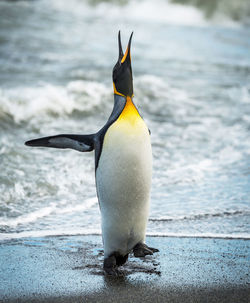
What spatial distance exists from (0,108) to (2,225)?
4707mm

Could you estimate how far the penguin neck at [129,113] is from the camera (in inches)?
123

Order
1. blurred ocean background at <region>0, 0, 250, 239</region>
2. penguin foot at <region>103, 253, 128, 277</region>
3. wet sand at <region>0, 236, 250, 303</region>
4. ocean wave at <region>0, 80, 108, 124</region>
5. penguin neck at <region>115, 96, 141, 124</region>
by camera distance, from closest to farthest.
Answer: wet sand at <region>0, 236, 250, 303</region>
penguin foot at <region>103, 253, 128, 277</region>
penguin neck at <region>115, 96, 141, 124</region>
blurred ocean background at <region>0, 0, 250, 239</region>
ocean wave at <region>0, 80, 108, 124</region>

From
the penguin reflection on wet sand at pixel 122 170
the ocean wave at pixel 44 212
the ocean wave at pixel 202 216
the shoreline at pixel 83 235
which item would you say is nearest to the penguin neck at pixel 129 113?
the penguin reflection on wet sand at pixel 122 170

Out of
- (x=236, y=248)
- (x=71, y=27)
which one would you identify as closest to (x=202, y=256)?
(x=236, y=248)

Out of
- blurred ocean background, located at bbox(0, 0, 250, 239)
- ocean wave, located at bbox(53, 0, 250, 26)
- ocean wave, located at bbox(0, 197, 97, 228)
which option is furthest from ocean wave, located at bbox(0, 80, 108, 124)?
ocean wave, located at bbox(53, 0, 250, 26)

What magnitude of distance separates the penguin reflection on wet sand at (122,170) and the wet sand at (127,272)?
144 mm

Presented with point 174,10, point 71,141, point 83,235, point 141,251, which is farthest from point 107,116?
point 174,10

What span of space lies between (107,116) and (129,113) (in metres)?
5.92

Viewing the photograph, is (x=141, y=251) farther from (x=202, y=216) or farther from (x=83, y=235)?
(x=202, y=216)

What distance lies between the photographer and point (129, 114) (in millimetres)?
3131

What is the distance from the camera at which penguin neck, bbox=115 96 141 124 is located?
311 centimetres

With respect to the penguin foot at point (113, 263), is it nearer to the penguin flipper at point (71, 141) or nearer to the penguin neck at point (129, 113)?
the penguin flipper at point (71, 141)

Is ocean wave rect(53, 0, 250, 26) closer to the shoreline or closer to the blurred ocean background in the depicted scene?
the blurred ocean background

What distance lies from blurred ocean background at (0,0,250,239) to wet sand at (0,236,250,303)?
1.00 feet
